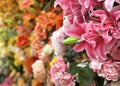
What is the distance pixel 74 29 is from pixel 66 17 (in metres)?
0.12

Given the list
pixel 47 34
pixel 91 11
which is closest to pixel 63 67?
pixel 91 11

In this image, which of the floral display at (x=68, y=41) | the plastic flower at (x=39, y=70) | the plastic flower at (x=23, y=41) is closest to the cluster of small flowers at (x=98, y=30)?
the floral display at (x=68, y=41)

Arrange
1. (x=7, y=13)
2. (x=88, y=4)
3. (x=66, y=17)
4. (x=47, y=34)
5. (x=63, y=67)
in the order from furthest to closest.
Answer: (x=7, y=13)
(x=47, y=34)
(x=63, y=67)
(x=66, y=17)
(x=88, y=4)

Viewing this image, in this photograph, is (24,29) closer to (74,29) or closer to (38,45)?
(38,45)

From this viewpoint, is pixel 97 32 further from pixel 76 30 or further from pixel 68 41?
pixel 68 41

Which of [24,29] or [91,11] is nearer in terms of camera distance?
[91,11]

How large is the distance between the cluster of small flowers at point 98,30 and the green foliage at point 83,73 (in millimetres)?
60

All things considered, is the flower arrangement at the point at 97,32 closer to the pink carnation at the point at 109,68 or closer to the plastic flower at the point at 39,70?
the pink carnation at the point at 109,68

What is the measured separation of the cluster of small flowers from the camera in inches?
45.8

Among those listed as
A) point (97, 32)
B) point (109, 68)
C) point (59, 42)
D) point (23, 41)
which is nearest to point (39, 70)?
point (59, 42)

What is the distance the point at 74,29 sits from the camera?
4.01 feet

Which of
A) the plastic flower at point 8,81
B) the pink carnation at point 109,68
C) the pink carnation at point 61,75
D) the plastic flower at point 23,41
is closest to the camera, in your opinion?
the pink carnation at point 109,68

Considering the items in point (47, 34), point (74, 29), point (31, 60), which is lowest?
point (31, 60)

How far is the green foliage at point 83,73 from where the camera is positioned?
53.9 inches
